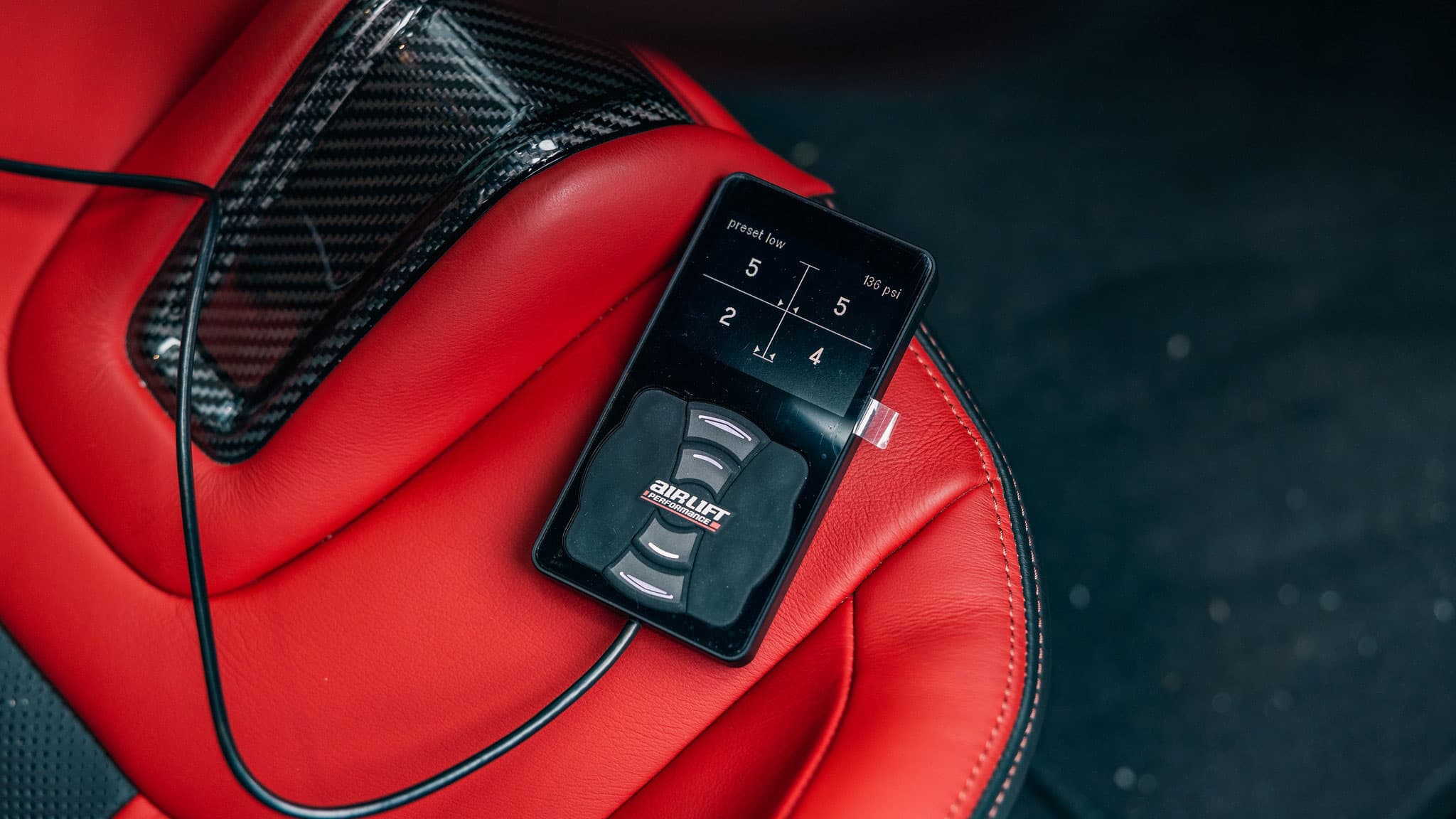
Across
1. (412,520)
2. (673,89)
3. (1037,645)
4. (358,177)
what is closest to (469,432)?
(412,520)

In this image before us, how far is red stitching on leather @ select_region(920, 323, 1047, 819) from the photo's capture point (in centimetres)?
60

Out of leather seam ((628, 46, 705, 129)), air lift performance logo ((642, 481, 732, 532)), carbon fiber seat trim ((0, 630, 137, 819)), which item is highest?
leather seam ((628, 46, 705, 129))

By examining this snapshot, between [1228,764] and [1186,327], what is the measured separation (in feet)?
1.59

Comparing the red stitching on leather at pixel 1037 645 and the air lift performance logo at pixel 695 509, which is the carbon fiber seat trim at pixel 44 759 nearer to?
the air lift performance logo at pixel 695 509

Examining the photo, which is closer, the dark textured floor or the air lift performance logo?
the air lift performance logo

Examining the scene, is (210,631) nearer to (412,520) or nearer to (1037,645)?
(412,520)

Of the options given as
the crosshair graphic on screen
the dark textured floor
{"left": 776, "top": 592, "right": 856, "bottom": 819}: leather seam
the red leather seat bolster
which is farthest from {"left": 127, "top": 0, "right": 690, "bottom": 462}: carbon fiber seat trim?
the dark textured floor

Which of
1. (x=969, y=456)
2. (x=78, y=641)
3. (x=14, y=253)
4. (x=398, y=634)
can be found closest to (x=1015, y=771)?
(x=969, y=456)

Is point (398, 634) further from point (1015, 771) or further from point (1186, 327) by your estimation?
point (1186, 327)

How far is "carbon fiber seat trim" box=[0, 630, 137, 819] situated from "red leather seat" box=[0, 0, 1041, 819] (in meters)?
0.02

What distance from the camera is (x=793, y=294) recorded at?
67 cm

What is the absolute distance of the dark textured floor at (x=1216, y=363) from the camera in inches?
42.8

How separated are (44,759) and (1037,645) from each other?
67 cm

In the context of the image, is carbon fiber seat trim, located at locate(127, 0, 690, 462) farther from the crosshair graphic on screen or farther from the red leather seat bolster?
the crosshair graphic on screen
